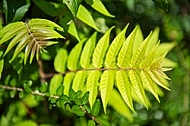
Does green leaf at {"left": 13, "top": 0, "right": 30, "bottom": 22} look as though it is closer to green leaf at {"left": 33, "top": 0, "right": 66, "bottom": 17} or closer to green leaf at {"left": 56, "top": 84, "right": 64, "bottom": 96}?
green leaf at {"left": 33, "top": 0, "right": 66, "bottom": 17}

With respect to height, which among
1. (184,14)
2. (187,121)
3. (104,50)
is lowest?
(187,121)

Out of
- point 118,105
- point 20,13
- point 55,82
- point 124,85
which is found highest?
point 20,13

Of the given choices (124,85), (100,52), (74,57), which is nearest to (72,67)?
(74,57)

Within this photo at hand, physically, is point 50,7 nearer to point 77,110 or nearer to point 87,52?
point 87,52

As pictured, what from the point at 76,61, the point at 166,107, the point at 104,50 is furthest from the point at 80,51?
the point at 166,107

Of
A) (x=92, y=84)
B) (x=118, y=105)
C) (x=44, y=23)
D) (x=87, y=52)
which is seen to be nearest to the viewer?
(x=44, y=23)

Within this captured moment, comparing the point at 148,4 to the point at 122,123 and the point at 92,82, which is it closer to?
the point at 122,123
